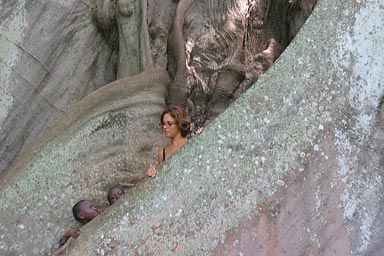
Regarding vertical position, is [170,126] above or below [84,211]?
above

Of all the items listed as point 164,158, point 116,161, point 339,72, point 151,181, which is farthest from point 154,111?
point 339,72

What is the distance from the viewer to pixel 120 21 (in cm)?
303

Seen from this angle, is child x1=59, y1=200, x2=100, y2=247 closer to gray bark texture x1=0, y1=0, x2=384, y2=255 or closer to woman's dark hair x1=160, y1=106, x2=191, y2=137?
gray bark texture x1=0, y1=0, x2=384, y2=255

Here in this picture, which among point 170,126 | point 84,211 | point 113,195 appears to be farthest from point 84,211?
point 170,126

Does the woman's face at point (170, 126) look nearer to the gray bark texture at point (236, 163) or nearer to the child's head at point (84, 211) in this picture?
the gray bark texture at point (236, 163)

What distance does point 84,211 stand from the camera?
2.31 m

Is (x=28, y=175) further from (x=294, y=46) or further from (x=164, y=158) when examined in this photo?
(x=294, y=46)

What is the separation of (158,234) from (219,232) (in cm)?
19

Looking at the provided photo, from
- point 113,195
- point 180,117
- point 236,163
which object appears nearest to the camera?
point 236,163

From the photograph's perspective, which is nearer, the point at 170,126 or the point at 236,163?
the point at 236,163

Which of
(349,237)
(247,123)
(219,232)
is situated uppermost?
(247,123)

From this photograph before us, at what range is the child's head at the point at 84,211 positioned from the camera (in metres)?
2.31

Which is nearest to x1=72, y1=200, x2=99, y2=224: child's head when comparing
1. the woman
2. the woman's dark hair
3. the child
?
the child

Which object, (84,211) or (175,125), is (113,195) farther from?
(175,125)
